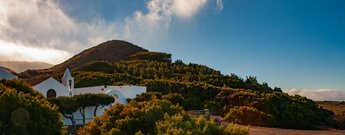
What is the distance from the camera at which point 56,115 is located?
15.5m

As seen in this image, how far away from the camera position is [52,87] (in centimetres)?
3659

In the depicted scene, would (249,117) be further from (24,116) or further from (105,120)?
(24,116)

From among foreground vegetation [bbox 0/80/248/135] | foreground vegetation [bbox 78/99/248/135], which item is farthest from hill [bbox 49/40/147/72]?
foreground vegetation [bbox 0/80/248/135]

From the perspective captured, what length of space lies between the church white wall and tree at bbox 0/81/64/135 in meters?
21.4

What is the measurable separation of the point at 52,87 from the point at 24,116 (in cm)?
2337

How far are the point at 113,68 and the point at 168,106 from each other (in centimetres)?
5329

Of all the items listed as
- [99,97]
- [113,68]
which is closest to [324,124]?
[99,97]

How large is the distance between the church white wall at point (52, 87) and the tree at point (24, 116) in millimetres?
21394

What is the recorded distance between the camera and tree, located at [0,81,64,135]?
13609 millimetres

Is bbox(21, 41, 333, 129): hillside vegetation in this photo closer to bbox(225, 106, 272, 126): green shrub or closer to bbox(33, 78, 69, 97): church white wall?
bbox(225, 106, 272, 126): green shrub

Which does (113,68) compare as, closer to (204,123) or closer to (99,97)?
(99,97)

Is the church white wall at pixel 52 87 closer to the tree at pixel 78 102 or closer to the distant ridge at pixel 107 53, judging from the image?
the tree at pixel 78 102

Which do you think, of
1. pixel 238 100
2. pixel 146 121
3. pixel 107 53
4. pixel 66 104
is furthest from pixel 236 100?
pixel 107 53

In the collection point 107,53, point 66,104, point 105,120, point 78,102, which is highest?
point 107,53
